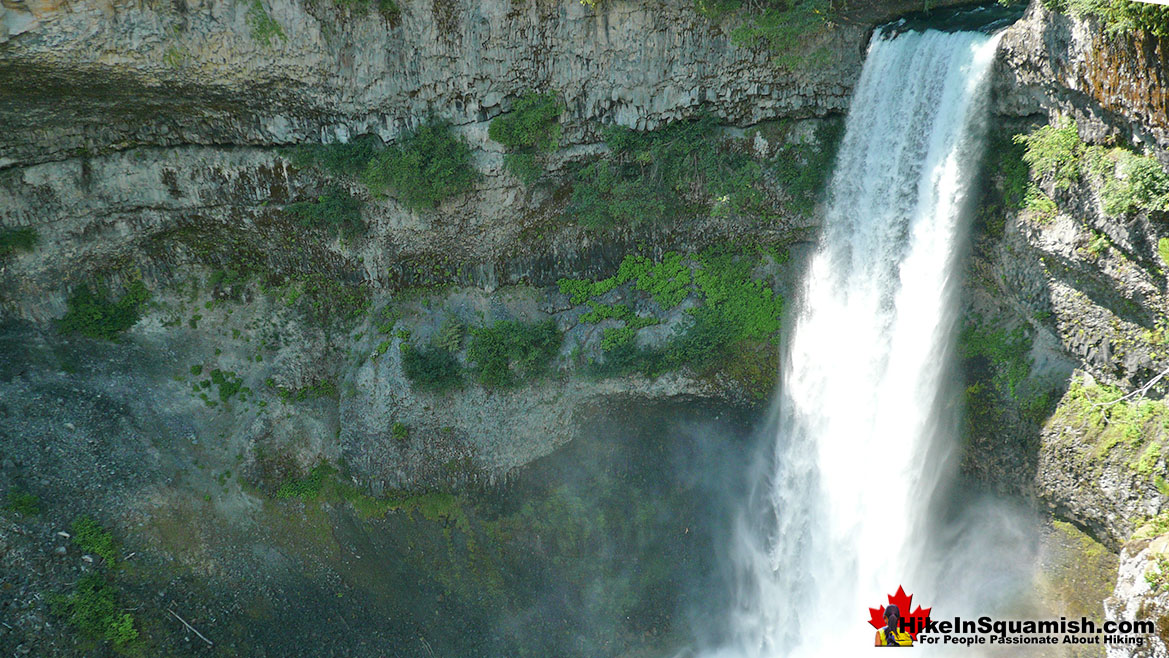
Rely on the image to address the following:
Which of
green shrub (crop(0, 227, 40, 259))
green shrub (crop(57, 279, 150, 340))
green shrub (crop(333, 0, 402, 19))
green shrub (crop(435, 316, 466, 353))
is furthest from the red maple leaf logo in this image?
green shrub (crop(0, 227, 40, 259))

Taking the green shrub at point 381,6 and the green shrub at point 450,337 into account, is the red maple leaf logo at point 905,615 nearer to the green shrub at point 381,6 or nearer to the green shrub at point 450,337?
the green shrub at point 450,337

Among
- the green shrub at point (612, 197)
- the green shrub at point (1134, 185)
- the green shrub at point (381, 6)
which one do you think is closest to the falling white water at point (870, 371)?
the green shrub at point (1134, 185)

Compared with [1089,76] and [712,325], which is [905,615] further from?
[1089,76]

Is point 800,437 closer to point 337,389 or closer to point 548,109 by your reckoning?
point 548,109

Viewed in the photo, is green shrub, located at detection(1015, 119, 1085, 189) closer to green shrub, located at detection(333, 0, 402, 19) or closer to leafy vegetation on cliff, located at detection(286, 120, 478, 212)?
leafy vegetation on cliff, located at detection(286, 120, 478, 212)

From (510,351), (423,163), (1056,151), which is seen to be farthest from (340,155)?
(1056,151)

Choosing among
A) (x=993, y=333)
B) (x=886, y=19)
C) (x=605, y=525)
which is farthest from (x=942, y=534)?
(x=886, y=19)
